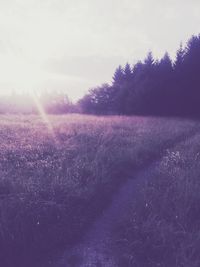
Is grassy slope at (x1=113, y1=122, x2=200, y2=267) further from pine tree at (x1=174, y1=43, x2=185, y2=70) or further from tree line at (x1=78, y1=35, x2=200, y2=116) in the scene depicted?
pine tree at (x1=174, y1=43, x2=185, y2=70)

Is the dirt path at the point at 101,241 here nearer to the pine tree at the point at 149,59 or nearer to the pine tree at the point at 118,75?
the pine tree at the point at 149,59

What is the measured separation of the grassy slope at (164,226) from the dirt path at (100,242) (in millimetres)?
A: 220

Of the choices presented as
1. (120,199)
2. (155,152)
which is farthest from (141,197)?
(155,152)

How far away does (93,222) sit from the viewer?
6.98 m

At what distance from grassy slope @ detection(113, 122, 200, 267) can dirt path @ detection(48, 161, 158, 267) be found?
22cm

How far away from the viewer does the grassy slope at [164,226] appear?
571 centimetres

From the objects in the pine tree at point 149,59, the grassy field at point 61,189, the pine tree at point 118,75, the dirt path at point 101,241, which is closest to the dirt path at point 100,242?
the dirt path at point 101,241

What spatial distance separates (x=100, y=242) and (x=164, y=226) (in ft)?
4.32

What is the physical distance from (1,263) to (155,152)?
28.9ft

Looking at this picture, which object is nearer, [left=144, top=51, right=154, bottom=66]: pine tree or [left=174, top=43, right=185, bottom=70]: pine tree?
[left=174, top=43, right=185, bottom=70]: pine tree

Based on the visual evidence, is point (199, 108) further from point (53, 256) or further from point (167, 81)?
point (53, 256)

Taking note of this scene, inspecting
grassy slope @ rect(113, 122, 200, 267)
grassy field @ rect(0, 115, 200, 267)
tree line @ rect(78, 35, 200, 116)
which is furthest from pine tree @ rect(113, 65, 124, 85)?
grassy slope @ rect(113, 122, 200, 267)

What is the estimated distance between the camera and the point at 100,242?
6.30 meters

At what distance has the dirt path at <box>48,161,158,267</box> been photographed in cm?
570
